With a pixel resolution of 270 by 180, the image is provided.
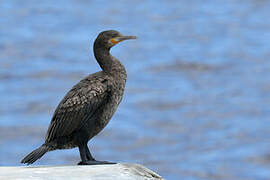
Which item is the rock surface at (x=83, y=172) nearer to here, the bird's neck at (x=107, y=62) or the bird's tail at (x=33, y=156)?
the bird's tail at (x=33, y=156)

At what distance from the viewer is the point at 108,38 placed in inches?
323

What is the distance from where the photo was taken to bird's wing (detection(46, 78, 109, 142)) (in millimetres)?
7777

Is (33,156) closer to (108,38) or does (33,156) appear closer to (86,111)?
(86,111)

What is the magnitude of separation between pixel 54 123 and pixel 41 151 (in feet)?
1.37

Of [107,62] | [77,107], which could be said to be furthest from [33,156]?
[107,62]

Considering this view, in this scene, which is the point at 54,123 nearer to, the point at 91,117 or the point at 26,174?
the point at 91,117

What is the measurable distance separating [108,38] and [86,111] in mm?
1010

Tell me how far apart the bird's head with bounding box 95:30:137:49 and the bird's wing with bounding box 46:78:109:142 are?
19.4 inches

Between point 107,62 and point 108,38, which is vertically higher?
point 108,38

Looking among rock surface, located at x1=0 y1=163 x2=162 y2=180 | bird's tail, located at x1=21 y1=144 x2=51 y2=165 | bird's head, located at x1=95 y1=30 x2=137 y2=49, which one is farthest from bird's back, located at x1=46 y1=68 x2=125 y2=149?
rock surface, located at x1=0 y1=163 x2=162 y2=180

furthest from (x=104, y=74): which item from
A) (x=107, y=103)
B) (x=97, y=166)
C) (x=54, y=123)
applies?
(x=97, y=166)

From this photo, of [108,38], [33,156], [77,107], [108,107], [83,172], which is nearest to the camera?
[83,172]

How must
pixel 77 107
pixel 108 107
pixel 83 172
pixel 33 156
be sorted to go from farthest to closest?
pixel 108 107 < pixel 77 107 < pixel 33 156 < pixel 83 172

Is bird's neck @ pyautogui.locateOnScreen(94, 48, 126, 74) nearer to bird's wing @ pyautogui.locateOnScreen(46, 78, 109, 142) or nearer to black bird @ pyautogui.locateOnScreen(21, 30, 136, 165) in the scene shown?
black bird @ pyautogui.locateOnScreen(21, 30, 136, 165)
